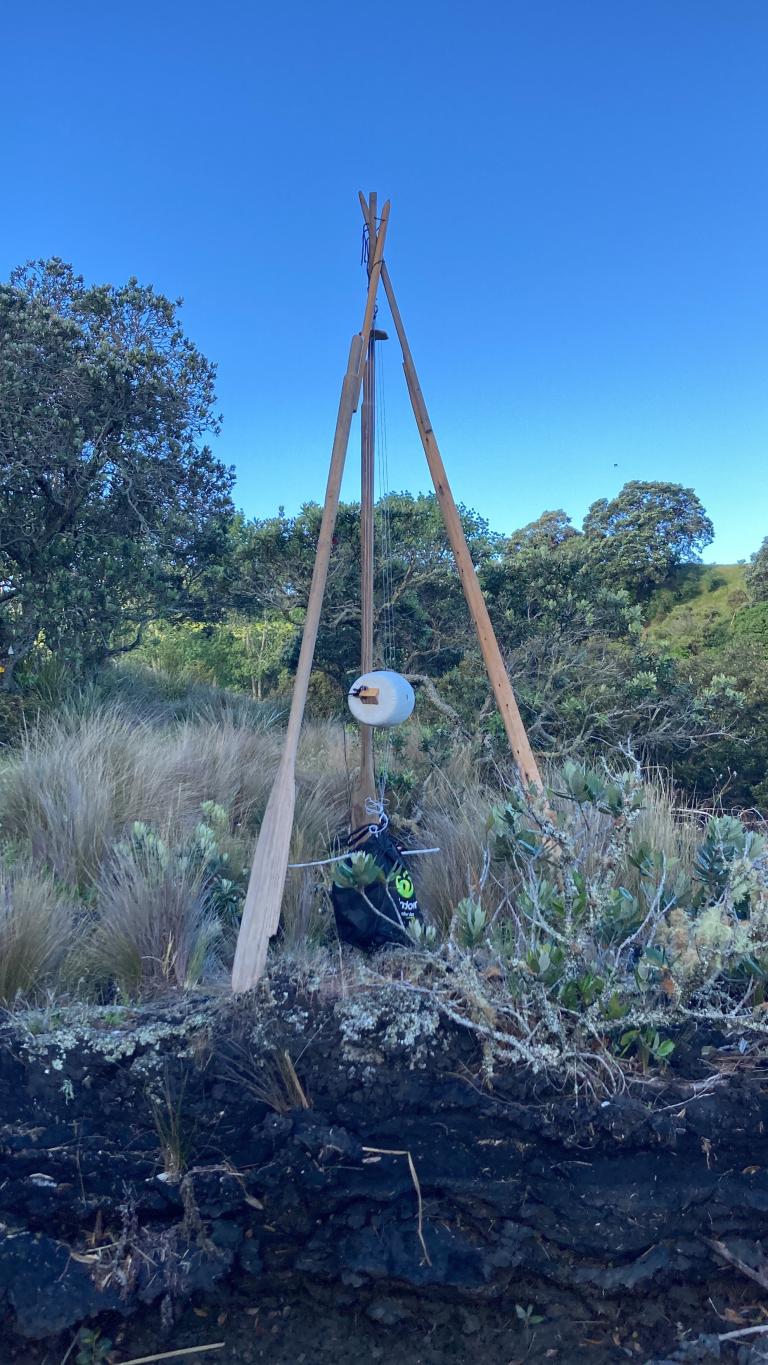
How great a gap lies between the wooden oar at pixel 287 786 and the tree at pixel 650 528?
43.3 feet

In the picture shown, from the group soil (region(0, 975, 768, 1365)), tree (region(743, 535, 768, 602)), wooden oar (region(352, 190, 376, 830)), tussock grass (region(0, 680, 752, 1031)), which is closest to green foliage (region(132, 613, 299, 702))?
tussock grass (region(0, 680, 752, 1031))

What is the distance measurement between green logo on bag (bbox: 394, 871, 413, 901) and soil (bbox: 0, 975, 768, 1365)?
0.63 meters

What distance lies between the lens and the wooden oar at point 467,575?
137 inches

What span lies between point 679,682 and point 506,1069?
4.53 metres

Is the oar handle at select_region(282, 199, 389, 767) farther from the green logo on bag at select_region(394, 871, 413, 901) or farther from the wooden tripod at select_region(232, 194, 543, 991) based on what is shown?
the green logo on bag at select_region(394, 871, 413, 901)

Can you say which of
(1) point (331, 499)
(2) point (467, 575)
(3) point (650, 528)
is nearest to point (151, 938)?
(1) point (331, 499)

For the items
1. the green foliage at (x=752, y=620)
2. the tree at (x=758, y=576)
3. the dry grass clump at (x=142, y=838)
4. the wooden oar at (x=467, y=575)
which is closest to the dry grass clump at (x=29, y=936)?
the dry grass clump at (x=142, y=838)

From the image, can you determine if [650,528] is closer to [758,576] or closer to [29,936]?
[758,576]

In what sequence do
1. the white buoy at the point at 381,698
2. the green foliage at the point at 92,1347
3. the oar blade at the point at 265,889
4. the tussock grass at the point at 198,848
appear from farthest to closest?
1. the white buoy at the point at 381,698
2. the tussock grass at the point at 198,848
3. the oar blade at the point at 265,889
4. the green foliage at the point at 92,1347

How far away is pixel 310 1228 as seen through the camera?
2086mm

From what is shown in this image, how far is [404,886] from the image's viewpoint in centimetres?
312

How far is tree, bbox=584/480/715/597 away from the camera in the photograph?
16672 millimetres

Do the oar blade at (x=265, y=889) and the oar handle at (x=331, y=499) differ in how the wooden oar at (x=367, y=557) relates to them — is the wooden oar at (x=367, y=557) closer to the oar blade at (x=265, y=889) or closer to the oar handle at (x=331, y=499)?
the oar handle at (x=331, y=499)

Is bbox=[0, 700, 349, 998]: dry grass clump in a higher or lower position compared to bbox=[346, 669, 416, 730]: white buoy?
lower
